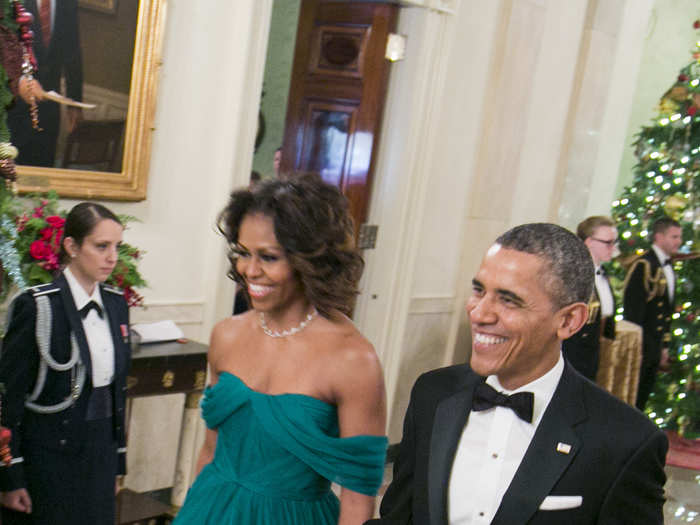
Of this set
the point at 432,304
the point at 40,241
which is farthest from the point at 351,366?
the point at 432,304

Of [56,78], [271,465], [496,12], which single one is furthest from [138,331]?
[496,12]

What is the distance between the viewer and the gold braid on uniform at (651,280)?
892cm

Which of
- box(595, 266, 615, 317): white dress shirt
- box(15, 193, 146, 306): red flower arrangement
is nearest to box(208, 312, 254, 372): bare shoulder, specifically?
box(15, 193, 146, 306): red flower arrangement

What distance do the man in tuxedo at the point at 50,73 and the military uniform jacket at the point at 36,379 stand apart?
41.0 inches

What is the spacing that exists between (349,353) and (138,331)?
2.52 m

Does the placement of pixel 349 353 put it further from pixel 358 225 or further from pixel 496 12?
pixel 496 12

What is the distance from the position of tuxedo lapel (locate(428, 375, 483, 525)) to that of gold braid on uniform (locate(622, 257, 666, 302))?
7.05 meters

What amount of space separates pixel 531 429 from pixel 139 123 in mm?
3592

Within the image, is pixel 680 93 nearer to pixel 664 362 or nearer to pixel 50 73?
pixel 664 362

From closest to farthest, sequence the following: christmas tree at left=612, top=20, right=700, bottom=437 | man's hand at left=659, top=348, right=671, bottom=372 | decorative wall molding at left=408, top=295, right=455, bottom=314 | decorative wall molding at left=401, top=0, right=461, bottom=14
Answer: decorative wall molding at left=401, top=0, right=461, bottom=14 < decorative wall molding at left=408, top=295, right=455, bottom=314 < man's hand at left=659, top=348, right=671, bottom=372 < christmas tree at left=612, top=20, right=700, bottom=437

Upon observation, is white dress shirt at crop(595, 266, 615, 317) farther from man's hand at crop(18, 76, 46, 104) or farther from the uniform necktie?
man's hand at crop(18, 76, 46, 104)

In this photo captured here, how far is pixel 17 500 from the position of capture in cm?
376

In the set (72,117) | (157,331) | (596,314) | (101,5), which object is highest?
(101,5)

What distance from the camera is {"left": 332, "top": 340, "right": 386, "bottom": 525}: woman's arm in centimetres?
265
